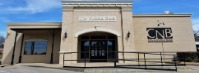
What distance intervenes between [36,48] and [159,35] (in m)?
12.6

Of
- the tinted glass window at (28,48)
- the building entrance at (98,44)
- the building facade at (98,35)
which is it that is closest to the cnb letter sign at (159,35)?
the building facade at (98,35)

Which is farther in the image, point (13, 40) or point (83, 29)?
point (13, 40)

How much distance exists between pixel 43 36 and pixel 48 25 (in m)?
1.40

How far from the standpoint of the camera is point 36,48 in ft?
69.1

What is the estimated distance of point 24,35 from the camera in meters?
21.2

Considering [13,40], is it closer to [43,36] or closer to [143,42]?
[43,36]

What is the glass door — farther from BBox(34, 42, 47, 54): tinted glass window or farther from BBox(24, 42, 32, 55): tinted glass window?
BBox(24, 42, 32, 55): tinted glass window

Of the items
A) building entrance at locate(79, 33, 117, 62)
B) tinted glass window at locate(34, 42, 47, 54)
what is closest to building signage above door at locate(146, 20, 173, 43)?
building entrance at locate(79, 33, 117, 62)

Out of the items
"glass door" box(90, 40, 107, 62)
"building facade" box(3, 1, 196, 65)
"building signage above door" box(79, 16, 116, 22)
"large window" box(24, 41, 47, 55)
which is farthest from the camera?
"large window" box(24, 41, 47, 55)

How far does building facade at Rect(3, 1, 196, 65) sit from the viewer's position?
60.9 ft

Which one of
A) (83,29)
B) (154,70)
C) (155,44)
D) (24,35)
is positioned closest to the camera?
(154,70)

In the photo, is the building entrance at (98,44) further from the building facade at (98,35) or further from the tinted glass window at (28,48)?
the tinted glass window at (28,48)

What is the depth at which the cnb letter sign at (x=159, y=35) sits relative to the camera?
20.0 meters

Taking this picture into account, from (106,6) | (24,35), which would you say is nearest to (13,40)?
(24,35)
